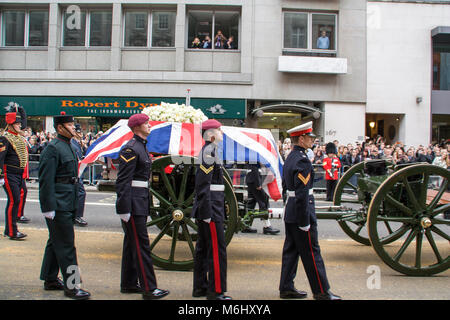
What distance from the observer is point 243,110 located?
19.9 m

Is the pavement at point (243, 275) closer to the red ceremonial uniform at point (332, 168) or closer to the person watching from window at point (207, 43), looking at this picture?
the red ceremonial uniform at point (332, 168)

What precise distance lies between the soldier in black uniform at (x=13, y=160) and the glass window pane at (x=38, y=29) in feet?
51.2

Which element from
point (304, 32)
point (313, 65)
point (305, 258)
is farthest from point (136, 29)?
point (305, 258)

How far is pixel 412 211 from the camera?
5090mm

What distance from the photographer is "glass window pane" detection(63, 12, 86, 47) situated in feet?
67.8

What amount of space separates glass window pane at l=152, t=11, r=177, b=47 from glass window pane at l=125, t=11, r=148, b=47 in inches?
17.9

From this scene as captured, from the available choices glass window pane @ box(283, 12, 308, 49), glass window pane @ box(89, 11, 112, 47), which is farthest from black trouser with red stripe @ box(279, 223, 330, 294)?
glass window pane @ box(89, 11, 112, 47)

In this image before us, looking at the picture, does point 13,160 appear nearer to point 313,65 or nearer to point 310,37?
point 313,65

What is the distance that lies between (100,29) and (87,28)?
669 mm

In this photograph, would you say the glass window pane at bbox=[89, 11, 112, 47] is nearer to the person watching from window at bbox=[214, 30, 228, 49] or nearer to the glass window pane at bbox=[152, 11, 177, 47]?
the glass window pane at bbox=[152, 11, 177, 47]

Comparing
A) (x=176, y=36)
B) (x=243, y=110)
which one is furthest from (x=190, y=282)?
(x=176, y=36)

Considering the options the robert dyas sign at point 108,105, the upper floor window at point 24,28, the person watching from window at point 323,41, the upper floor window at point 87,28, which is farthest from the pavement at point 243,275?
the upper floor window at point 24,28
